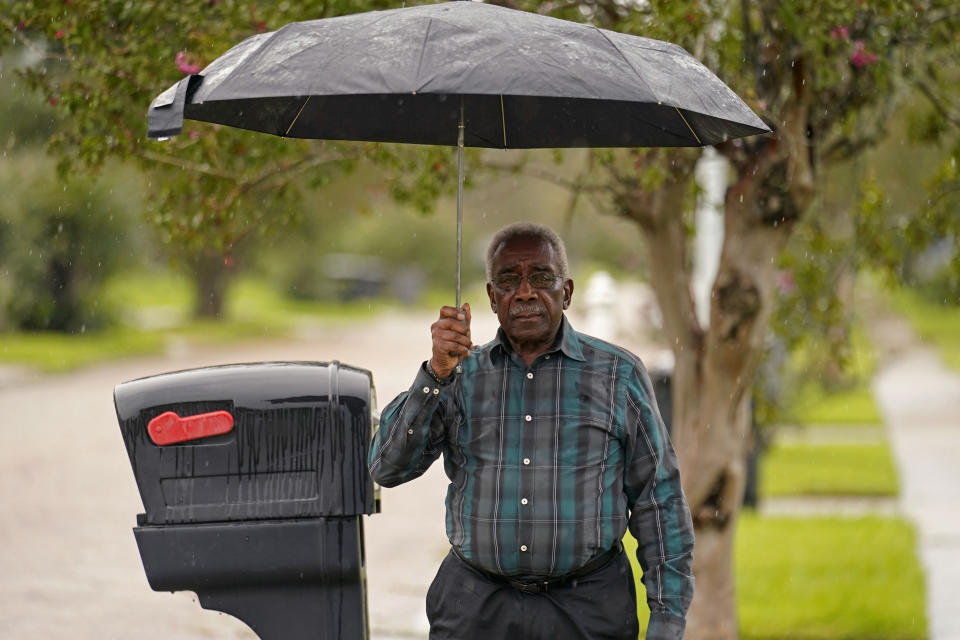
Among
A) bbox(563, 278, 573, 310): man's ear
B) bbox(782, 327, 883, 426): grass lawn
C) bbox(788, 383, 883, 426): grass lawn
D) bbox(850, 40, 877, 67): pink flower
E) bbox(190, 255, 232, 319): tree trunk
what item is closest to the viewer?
bbox(563, 278, 573, 310): man's ear

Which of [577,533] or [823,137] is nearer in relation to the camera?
[577,533]

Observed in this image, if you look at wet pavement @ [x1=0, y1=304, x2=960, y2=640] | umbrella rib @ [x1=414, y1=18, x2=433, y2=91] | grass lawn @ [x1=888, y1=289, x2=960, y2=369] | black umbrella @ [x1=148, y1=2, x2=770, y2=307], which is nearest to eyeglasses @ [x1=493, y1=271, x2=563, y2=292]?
black umbrella @ [x1=148, y1=2, x2=770, y2=307]

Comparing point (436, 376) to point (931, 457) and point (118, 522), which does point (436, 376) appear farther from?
point (931, 457)

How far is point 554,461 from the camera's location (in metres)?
2.79

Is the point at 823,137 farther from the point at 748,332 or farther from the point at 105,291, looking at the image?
the point at 105,291

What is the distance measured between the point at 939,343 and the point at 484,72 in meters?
25.3

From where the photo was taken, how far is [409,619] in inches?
256

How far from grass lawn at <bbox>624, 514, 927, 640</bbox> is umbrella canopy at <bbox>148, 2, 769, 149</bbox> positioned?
3.61 metres

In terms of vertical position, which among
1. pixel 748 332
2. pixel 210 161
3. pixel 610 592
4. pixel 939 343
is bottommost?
pixel 939 343

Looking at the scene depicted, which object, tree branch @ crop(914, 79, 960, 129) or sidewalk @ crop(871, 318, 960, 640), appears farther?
sidewalk @ crop(871, 318, 960, 640)

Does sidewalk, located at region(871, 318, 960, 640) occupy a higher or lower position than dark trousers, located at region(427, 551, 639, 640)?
lower

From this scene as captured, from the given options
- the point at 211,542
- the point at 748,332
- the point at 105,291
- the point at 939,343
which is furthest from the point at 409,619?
the point at 939,343

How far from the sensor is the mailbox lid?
3037 millimetres

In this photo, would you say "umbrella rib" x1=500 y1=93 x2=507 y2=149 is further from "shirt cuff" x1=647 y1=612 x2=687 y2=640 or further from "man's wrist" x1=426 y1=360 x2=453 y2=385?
"shirt cuff" x1=647 y1=612 x2=687 y2=640
